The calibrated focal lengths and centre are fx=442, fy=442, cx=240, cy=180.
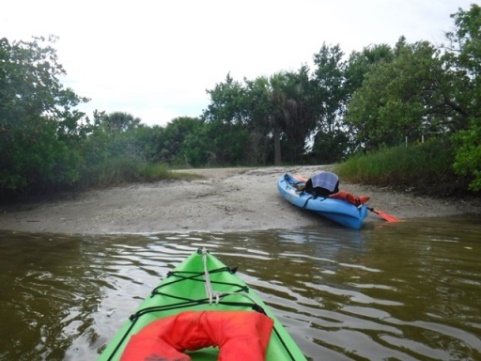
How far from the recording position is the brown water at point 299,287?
3.20 m

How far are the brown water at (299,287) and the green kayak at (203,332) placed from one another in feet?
1.73

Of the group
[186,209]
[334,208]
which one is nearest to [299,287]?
[334,208]

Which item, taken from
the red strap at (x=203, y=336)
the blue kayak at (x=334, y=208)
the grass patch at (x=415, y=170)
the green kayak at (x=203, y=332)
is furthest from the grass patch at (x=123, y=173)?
the red strap at (x=203, y=336)

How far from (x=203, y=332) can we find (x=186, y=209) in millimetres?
7121

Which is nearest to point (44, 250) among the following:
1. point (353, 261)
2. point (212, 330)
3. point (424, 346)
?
point (353, 261)

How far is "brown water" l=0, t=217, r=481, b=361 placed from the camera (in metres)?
3.20

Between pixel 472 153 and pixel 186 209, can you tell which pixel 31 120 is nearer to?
pixel 186 209

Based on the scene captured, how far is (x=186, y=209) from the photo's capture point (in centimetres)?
963

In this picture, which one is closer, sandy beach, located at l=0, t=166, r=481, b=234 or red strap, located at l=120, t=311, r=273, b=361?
red strap, located at l=120, t=311, r=273, b=361

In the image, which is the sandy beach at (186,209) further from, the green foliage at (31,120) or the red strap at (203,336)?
the red strap at (203,336)

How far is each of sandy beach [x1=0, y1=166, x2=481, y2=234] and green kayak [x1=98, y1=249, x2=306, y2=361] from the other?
5240 millimetres

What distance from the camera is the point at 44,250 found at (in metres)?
6.70

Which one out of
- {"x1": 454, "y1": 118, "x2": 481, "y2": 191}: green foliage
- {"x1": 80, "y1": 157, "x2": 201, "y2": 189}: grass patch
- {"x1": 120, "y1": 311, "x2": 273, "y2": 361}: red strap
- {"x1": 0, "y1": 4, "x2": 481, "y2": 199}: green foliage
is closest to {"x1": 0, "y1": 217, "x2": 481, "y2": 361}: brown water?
{"x1": 120, "y1": 311, "x2": 273, "y2": 361}: red strap

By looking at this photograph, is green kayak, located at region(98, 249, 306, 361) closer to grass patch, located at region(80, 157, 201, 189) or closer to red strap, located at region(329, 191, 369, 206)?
red strap, located at region(329, 191, 369, 206)
